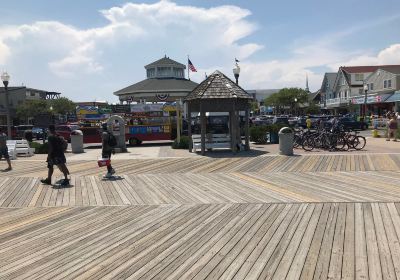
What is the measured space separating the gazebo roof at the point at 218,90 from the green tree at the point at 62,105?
2802 inches

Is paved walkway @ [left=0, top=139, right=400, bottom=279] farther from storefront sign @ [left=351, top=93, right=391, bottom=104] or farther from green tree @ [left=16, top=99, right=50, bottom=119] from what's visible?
green tree @ [left=16, top=99, right=50, bottom=119]

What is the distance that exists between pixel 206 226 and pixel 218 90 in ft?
42.4

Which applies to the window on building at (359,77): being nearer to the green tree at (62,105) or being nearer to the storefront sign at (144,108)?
the storefront sign at (144,108)

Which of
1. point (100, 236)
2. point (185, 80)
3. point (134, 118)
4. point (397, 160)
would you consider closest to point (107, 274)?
point (100, 236)

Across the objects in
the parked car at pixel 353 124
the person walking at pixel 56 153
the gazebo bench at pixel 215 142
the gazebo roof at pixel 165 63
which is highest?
the gazebo roof at pixel 165 63

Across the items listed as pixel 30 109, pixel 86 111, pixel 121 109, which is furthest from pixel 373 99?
pixel 30 109

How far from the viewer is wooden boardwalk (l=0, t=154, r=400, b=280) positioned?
544 cm

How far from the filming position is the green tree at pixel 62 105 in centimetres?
8711

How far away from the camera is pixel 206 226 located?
7.36 m

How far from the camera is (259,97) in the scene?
13112 centimetres

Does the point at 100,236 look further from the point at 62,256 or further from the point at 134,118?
the point at 134,118

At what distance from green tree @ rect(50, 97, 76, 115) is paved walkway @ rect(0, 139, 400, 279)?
253 ft

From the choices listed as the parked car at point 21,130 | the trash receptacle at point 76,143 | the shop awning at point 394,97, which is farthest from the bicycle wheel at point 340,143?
the shop awning at point 394,97

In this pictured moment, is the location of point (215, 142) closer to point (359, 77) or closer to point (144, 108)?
point (144, 108)
